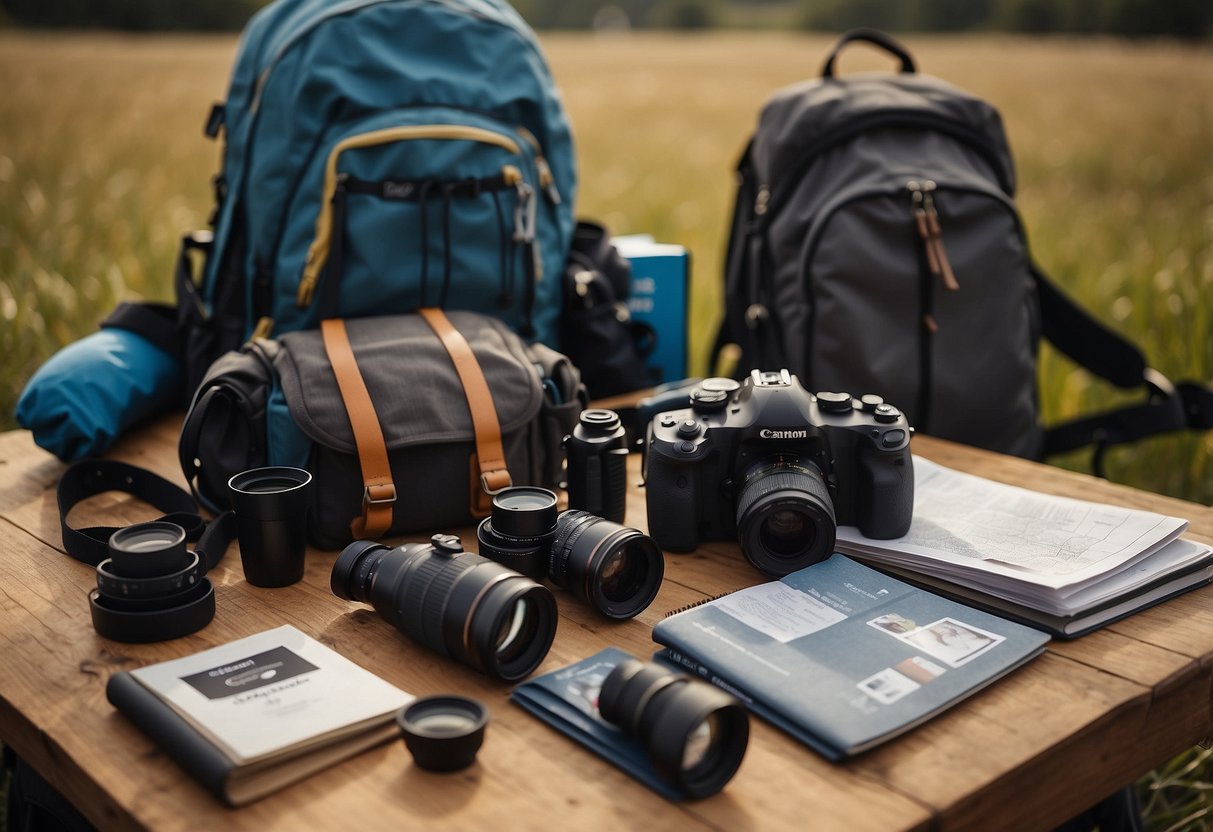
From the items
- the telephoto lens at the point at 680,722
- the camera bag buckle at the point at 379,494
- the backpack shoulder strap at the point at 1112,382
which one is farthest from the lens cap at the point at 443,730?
the backpack shoulder strap at the point at 1112,382

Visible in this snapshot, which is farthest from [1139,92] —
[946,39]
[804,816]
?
[804,816]

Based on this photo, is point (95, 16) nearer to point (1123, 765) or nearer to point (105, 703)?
point (105, 703)

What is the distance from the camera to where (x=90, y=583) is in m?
1.61

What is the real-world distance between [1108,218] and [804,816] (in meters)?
3.83

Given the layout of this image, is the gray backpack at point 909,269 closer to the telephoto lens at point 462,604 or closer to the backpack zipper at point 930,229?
the backpack zipper at point 930,229

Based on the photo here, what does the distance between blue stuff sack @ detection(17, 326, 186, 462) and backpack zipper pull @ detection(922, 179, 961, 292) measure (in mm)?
1606

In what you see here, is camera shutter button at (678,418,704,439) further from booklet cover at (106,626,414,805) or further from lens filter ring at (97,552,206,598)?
lens filter ring at (97,552,206,598)

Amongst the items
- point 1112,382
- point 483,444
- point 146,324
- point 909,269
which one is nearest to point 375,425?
point 483,444

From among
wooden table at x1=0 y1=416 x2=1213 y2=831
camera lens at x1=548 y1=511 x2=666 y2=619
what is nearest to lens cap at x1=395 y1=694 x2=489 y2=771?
wooden table at x1=0 y1=416 x2=1213 y2=831

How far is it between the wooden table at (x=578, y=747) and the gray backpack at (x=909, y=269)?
29.7 inches

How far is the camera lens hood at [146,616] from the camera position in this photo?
1413 mm

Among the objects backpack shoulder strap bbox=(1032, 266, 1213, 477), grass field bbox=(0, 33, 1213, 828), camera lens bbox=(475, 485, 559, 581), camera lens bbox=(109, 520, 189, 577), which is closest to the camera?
camera lens bbox=(109, 520, 189, 577)

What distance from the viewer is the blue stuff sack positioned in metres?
2.05

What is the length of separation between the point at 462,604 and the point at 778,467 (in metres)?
0.55
